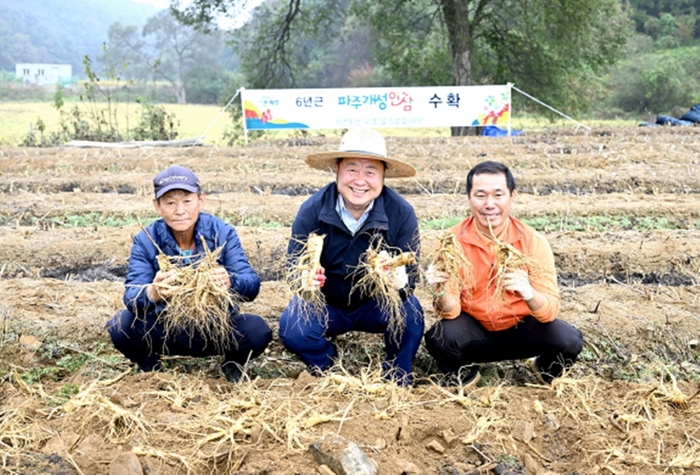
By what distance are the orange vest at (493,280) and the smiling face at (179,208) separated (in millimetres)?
1208

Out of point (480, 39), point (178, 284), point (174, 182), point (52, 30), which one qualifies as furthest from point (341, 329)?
point (52, 30)

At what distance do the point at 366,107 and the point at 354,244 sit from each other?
991 cm

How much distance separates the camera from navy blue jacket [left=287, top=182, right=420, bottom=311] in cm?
321

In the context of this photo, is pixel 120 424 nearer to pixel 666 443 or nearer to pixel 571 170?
pixel 666 443

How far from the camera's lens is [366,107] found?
42.1ft

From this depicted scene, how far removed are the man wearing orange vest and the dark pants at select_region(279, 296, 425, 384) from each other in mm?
117

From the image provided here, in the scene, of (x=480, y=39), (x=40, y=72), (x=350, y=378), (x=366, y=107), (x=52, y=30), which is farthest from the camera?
(x=52, y=30)

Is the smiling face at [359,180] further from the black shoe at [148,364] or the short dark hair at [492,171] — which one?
the black shoe at [148,364]

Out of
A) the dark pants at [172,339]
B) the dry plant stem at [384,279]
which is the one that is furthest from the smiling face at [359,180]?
the dark pants at [172,339]

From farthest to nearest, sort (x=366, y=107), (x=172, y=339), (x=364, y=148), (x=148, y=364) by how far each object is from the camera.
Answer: (x=366, y=107), (x=148, y=364), (x=172, y=339), (x=364, y=148)

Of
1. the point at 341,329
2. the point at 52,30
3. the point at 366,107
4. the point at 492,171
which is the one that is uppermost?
the point at 52,30

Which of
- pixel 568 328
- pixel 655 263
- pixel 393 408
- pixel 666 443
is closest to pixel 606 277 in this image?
pixel 655 263

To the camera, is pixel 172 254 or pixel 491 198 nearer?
pixel 491 198

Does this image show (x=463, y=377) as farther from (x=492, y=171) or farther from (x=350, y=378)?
(x=492, y=171)
